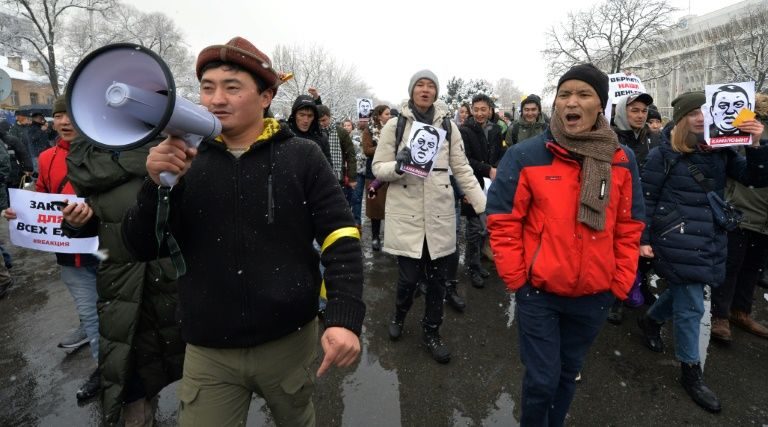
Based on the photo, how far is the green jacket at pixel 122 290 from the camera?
2314mm

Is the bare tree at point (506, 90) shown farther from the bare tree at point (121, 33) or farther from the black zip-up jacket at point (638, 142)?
the black zip-up jacket at point (638, 142)

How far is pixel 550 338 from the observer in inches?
86.4

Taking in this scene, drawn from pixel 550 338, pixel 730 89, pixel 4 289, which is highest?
pixel 730 89

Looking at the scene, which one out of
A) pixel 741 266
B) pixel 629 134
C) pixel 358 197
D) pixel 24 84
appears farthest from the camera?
Answer: pixel 24 84

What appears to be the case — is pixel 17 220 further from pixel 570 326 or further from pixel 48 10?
pixel 48 10

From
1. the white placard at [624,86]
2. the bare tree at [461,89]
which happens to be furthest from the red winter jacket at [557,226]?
the bare tree at [461,89]

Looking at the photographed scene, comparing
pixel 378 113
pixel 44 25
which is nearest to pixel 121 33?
pixel 44 25

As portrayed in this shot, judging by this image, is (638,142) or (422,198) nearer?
(422,198)

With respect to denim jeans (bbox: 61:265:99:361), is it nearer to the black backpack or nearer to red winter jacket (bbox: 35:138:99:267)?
red winter jacket (bbox: 35:138:99:267)

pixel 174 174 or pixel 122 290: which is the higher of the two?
pixel 174 174

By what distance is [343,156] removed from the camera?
6.62 m

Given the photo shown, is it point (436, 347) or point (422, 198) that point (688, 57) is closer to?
point (422, 198)

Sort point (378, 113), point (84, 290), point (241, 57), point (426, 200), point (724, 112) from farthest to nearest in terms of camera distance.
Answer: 1. point (378, 113)
2. point (426, 200)
3. point (84, 290)
4. point (724, 112)
5. point (241, 57)

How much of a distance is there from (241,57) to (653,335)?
3.95m
